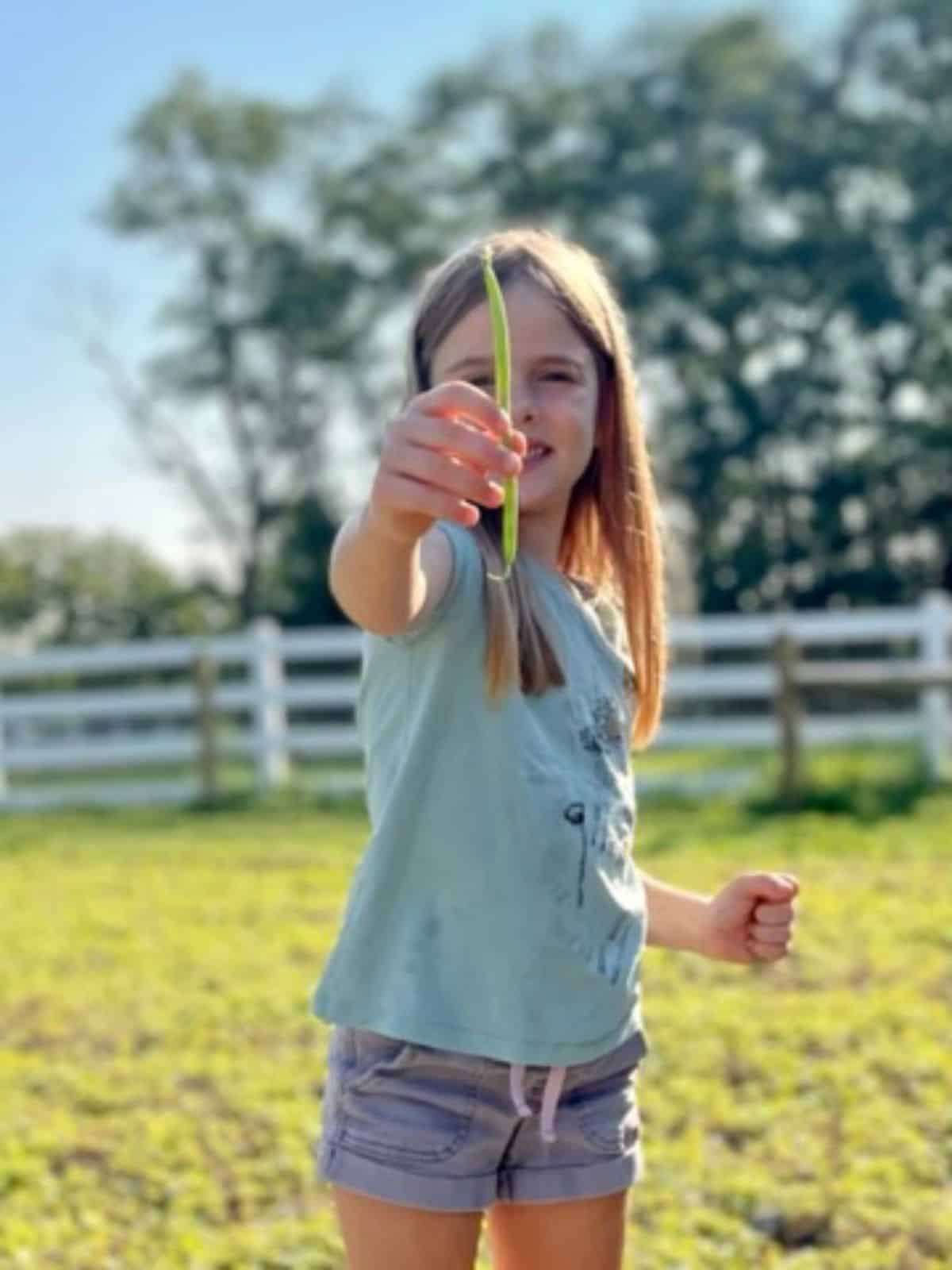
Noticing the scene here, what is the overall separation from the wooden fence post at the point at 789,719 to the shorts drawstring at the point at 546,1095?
727cm

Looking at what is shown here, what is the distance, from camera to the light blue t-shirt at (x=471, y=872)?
59.0 inches

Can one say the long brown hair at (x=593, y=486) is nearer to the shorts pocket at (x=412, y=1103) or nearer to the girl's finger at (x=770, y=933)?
the girl's finger at (x=770, y=933)

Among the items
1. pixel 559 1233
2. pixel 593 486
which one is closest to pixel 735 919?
pixel 559 1233

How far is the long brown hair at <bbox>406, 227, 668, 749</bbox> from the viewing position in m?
1.56

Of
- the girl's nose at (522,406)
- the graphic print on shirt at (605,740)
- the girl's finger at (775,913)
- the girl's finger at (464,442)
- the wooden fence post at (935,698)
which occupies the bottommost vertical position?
the wooden fence post at (935,698)

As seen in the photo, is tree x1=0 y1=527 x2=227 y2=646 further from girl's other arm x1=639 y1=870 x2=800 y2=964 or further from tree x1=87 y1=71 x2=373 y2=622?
girl's other arm x1=639 y1=870 x2=800 y2=964

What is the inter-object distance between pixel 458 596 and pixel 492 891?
25cm

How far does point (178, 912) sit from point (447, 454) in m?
5.65

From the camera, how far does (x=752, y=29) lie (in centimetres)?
2370

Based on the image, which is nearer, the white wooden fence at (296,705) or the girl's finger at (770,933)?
the girl's finger at (770,933)

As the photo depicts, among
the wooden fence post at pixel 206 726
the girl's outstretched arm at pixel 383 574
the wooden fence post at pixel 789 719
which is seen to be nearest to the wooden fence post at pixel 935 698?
the wooden fence post at pixel 789 719

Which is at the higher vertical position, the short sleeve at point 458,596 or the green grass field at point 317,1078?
the short sleeve at point 458,596

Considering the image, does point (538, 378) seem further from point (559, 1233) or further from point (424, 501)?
point (559, 1233)

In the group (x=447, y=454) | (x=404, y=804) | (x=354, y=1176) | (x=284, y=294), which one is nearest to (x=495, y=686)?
(x=404, y=804)
